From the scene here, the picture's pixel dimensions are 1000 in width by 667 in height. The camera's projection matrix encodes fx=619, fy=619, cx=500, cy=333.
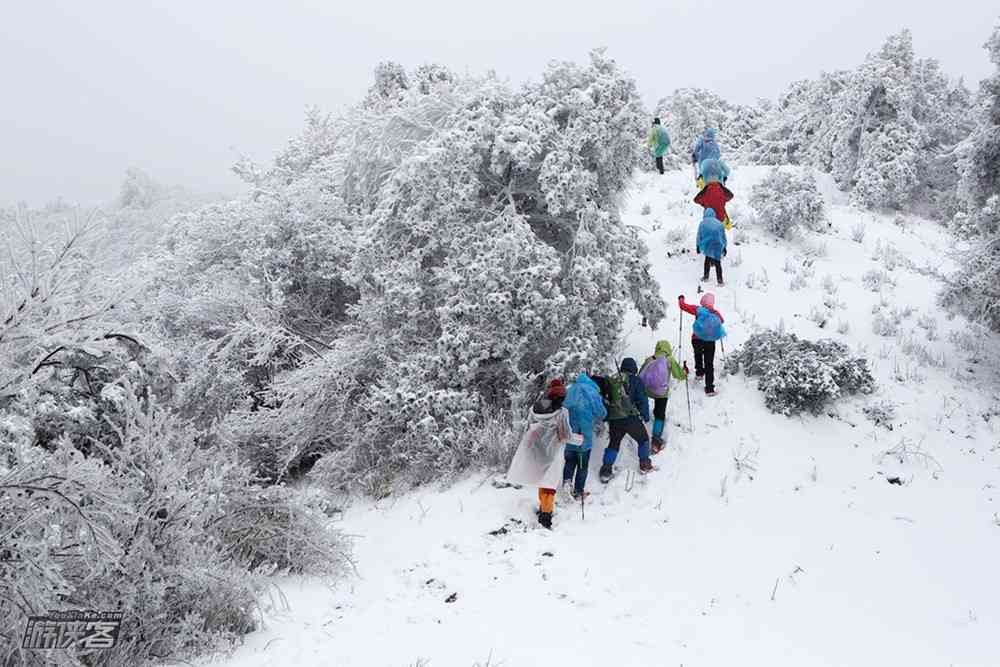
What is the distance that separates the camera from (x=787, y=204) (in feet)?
42.9

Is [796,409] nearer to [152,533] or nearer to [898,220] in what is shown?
[152,533]

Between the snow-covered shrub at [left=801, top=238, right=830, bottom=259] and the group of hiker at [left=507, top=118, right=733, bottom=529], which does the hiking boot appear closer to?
the group of hiker at [left=507, top=118, right=733, bottom=529]

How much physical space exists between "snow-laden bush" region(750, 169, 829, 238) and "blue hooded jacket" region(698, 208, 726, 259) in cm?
325

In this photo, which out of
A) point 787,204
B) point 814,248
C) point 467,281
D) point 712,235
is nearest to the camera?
point 467,281

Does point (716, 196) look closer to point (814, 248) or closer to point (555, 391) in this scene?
point (814, 248)

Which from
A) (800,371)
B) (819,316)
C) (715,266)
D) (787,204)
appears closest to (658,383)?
(800,371)

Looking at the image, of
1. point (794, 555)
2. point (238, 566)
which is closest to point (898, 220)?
point (794, 555)

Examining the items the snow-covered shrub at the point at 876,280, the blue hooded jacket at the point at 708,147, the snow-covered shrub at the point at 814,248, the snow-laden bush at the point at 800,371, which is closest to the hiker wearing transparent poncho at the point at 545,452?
the snow-laden bush at the point at 800,371

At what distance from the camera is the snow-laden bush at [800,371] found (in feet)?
25.4

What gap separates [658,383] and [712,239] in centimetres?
418

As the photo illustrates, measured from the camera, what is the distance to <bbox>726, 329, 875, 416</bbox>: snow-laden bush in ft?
25.4

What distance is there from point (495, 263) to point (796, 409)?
423cm

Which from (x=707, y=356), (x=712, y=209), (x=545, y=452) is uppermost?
(x=712, y=209)

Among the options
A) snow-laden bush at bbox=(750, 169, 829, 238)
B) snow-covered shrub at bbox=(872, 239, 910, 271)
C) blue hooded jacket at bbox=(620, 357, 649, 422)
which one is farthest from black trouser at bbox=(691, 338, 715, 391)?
snow-laden bush at bbox=(750, 169, 829, 238)
